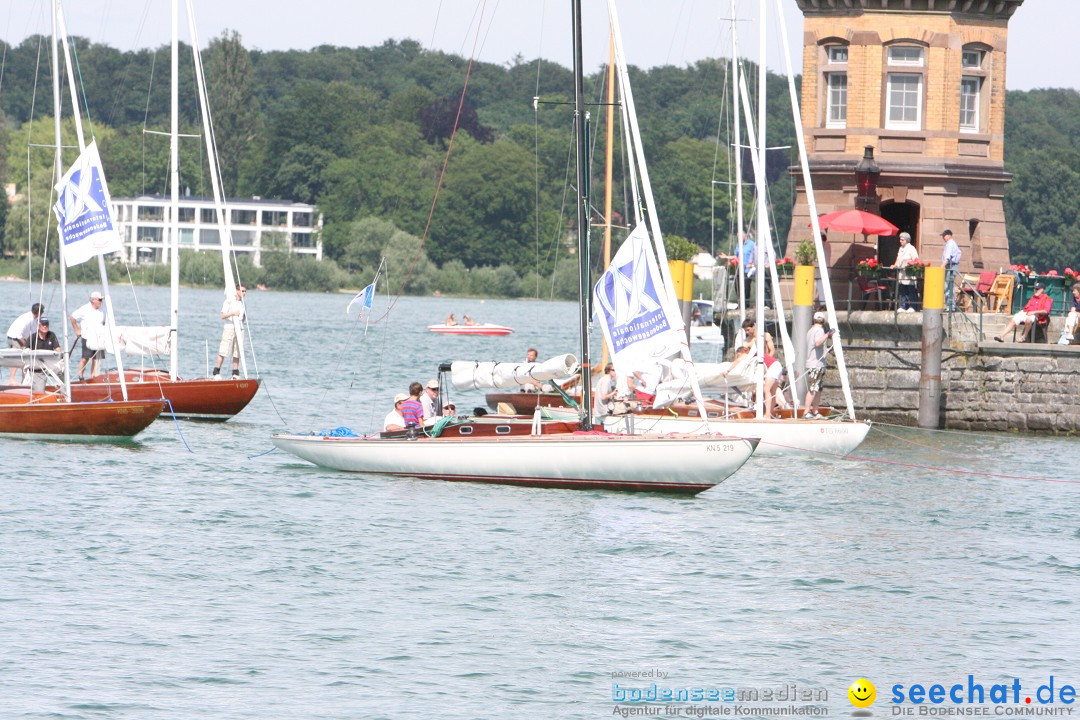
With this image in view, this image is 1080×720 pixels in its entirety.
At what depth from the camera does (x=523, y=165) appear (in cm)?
15388

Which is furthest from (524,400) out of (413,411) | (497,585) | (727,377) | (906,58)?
(497,585)

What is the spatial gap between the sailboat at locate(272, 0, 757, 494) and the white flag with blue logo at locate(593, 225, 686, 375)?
0.27 meters

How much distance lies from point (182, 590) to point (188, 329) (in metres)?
65.1

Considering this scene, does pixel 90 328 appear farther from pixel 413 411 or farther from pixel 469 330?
pixel 469 330

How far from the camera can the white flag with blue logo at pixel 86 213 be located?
3186cm

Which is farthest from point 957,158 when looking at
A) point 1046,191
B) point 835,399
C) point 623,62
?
point 1046,191

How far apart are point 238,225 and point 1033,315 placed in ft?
474

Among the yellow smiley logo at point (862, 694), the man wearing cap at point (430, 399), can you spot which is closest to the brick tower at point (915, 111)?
the man wearing cap at point (430, 399)

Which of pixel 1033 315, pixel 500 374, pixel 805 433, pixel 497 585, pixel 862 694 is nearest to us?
pixel 862 694

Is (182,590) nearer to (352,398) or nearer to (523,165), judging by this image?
(352,398)

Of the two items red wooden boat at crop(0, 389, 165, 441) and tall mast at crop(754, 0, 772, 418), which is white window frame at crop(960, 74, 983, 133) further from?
red wooden boat at crop(0, 389, 165, 441)

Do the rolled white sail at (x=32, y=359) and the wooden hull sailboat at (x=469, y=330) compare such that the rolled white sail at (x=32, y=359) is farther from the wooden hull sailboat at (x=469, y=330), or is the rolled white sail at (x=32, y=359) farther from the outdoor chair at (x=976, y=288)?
the wooden hull sailboat at (x=469, y=330)

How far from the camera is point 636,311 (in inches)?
1093

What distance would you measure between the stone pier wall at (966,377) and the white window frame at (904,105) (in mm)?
6308
